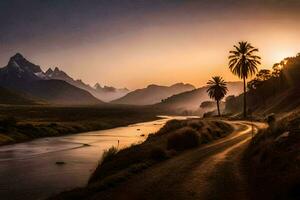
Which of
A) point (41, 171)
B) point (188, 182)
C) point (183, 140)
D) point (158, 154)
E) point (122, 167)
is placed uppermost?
point (183, 140)

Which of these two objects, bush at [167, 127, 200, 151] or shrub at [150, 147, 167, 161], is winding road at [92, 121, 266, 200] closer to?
shrub at [150, 147, 167, 161]

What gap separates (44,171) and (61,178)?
5.87 m

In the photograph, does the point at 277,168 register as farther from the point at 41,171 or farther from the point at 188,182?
the point at 41,171

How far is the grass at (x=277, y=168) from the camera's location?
17.0 m

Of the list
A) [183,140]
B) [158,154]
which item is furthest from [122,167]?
[183,140]

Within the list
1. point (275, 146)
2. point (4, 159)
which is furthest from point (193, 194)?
point (4, 159)

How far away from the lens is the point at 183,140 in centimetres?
3750

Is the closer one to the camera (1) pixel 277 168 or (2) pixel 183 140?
(1) pixel 277 168

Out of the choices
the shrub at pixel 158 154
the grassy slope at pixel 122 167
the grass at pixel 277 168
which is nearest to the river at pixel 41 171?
the grassy slope at pixel 122 167

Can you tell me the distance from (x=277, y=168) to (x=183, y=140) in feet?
55.0

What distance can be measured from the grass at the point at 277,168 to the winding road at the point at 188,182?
0.82 metres

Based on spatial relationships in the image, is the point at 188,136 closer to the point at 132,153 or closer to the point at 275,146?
the point at 132,153

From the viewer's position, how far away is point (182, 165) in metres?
26.2

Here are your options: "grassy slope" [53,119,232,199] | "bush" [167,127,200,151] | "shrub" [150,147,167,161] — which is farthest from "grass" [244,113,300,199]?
"bush" [167,127,200,151]
